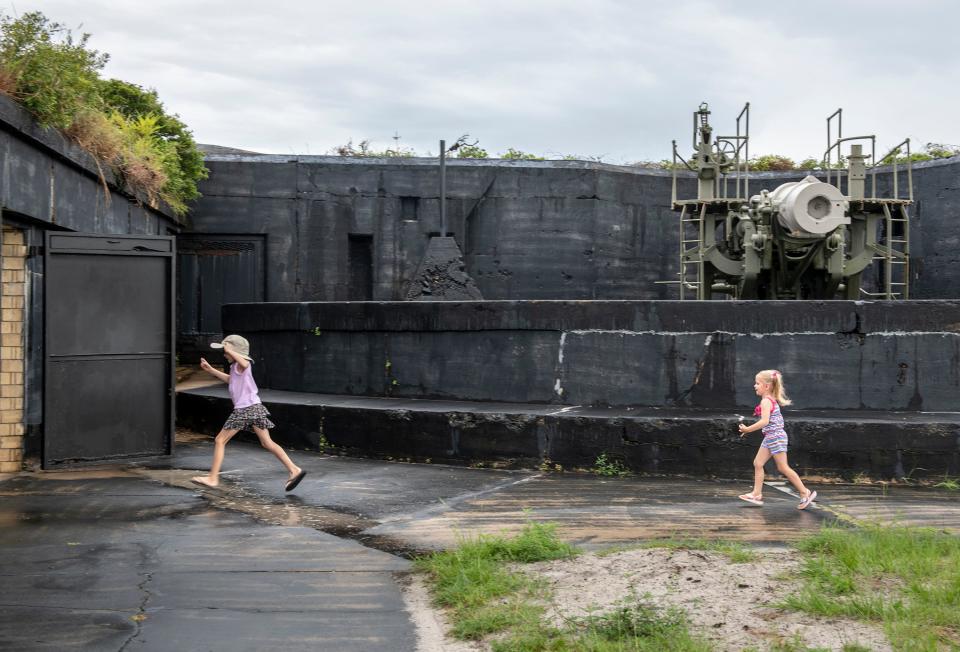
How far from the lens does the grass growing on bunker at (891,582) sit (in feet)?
13.5

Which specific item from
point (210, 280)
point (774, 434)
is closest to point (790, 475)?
point (774, 434)

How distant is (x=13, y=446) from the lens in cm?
906

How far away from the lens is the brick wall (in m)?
9.00

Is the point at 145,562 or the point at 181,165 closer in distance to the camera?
the point at 145,562

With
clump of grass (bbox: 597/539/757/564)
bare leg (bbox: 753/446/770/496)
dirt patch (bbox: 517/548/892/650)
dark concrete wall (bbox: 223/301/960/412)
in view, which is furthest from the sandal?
dark concrete wall (bbox: 223/301/960/412)

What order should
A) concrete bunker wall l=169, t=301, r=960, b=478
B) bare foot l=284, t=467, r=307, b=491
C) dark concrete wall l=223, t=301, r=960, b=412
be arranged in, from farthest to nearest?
dark concrete wall l=223, t=301, r=960, b=412 → concrete bunker wall l=169, t=301, r=960, b=478 → bare foot l=284, t=467, r=307, b=491

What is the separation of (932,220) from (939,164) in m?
0.92

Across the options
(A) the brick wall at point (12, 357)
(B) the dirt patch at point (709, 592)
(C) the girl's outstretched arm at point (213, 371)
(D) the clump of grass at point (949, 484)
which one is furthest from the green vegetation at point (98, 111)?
(D) the clump of grass at point (949, 484)

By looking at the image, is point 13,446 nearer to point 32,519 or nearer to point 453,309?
point 32,519

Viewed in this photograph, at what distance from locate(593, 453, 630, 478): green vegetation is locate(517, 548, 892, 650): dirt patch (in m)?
3.65

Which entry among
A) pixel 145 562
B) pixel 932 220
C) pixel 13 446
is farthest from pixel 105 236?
pixel 932 220

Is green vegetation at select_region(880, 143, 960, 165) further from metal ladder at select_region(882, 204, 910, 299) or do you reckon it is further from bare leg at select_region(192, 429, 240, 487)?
bare leg at select_region(192, 429, 240, 487)

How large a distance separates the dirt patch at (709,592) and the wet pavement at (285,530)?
77cm

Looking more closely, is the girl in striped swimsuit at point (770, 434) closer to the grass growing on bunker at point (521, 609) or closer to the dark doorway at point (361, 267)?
the grass growing on bunker at point (521, 609)
